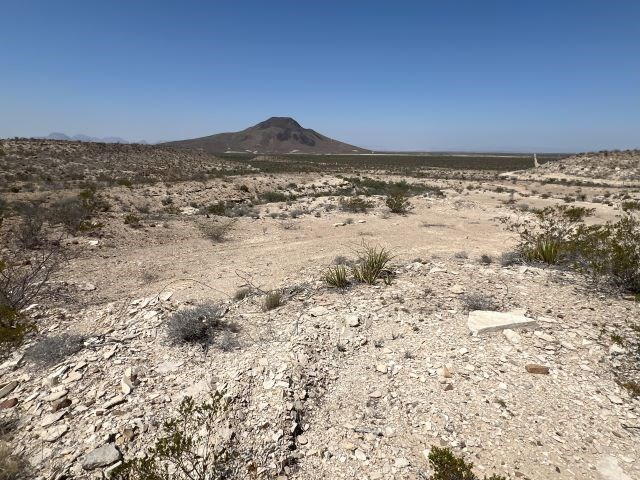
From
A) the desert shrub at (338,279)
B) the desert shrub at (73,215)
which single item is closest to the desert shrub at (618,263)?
the desert shrub at (338,279)

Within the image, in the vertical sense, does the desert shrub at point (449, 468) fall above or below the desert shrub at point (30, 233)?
below

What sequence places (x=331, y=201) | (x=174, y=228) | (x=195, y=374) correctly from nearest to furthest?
(x=195, y=374), (x=174, y=228), (x=331, y=201)

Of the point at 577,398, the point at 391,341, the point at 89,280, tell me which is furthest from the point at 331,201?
the point at 577,398

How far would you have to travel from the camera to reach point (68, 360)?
4.61m

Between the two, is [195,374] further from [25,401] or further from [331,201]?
[331,201]

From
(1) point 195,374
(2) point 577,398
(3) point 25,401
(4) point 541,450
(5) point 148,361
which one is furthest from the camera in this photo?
(5) point 148,361

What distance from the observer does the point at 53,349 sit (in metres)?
4.73

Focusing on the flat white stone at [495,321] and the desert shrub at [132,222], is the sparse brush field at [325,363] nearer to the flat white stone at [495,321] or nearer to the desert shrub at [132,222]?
the flat white stone at [495,321]

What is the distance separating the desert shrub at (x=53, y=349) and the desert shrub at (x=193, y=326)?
4.05ft

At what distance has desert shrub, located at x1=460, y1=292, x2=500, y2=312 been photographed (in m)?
5.47

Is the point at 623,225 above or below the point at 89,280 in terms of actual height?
above

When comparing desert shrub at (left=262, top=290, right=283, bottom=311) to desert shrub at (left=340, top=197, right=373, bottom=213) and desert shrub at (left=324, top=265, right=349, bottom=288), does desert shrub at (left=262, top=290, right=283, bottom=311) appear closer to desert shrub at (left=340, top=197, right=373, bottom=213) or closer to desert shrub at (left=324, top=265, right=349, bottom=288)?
desert shrub at (left=324, top=265, right=349, bottom=288)

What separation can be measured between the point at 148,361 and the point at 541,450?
4.52m

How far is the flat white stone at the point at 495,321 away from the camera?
4922 mm
